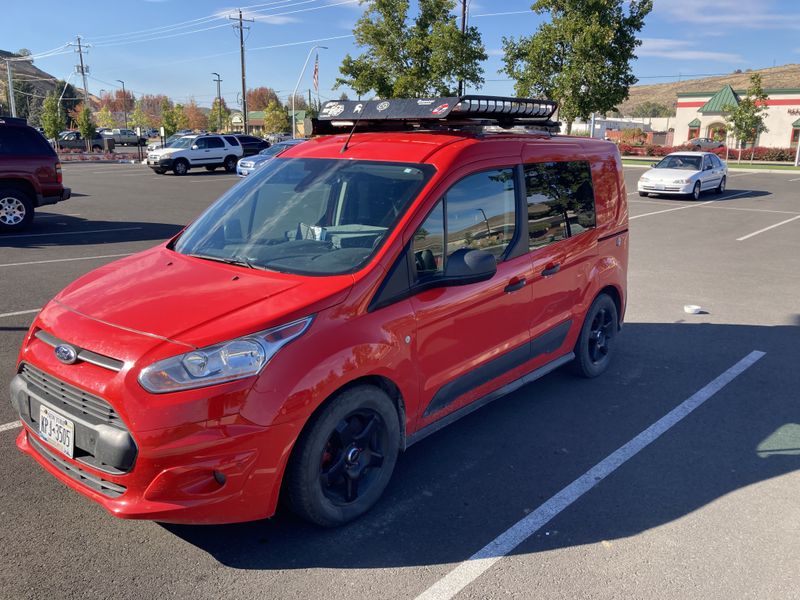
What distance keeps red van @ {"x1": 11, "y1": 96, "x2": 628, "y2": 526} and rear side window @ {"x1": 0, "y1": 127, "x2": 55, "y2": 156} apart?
10.2 metres

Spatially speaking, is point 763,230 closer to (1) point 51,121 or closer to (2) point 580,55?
(2) point 580,55

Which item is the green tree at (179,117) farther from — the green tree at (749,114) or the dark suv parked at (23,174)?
the dark suv parked at (23,174)

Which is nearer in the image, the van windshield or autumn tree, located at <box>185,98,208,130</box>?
the van windshield

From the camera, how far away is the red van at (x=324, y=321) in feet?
9.16

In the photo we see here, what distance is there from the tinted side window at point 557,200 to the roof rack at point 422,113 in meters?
0.48

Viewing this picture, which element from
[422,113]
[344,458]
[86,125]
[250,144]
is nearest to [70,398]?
[344,458]

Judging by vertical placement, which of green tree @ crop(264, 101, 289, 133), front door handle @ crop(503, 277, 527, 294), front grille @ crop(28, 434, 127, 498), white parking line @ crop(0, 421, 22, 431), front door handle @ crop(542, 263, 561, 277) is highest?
green tree @ crop(264, 101, 289, 133)

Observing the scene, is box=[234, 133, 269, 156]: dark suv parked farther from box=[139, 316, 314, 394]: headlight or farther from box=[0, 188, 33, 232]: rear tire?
box=[139, 316, 314, 394]: headlight

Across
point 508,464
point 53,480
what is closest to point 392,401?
point 508,464

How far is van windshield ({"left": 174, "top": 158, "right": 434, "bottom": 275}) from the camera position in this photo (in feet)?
11.7

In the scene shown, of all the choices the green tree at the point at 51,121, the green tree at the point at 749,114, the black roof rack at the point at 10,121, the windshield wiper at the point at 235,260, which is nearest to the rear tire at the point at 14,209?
the black roof rack at the point at 10,121

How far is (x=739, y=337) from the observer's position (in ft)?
22.0

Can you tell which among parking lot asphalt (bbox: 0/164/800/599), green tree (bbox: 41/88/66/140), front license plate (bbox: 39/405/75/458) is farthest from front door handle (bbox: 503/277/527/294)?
green tree (bbox: 41/88/66/140)

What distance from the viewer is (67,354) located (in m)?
2.98
